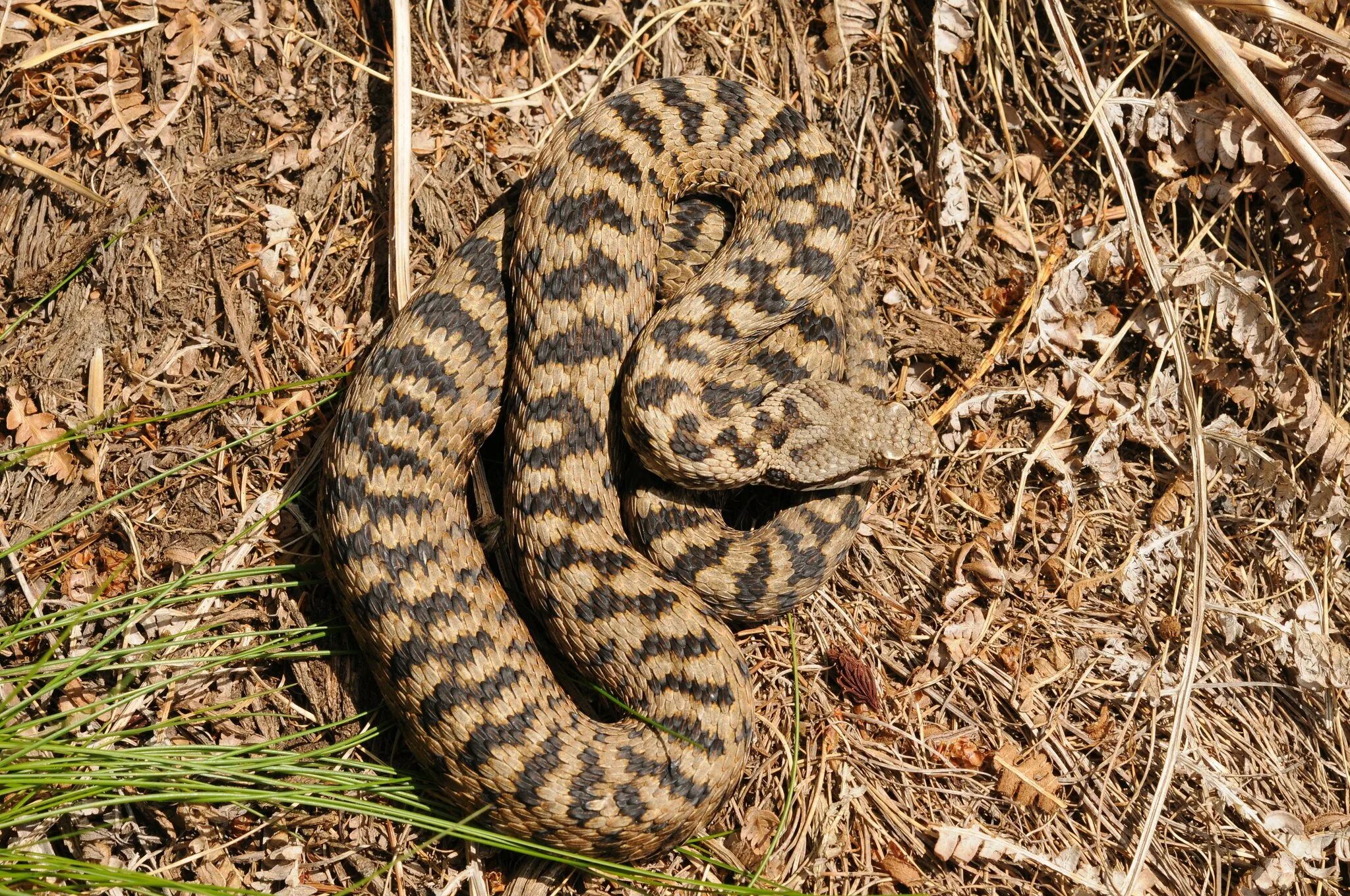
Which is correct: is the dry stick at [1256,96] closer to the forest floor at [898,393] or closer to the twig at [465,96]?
the forest floor at [898,393]

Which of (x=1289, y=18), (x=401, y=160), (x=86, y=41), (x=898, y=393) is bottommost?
(x=898, y=393)

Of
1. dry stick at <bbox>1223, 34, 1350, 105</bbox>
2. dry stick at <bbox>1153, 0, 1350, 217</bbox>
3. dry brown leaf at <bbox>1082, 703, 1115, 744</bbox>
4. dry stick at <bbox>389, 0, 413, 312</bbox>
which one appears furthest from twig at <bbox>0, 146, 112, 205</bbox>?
dry stick at <bbox>1223, 34, 1350, 105</bbox>

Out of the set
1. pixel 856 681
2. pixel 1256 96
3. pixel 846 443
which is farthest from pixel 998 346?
pixel 856 681

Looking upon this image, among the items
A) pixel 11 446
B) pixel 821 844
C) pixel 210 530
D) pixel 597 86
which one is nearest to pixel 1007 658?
pixel 821 844

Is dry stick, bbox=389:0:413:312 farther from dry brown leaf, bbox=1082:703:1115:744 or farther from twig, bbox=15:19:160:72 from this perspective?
dry brown leaf, bbox=1082:703:1115:744

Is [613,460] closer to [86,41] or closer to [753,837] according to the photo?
[753,837]

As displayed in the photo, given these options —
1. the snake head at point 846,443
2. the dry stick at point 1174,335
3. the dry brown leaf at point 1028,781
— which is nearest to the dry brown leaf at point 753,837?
the dry brown leaf at point 1028,781

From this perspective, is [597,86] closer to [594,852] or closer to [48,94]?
[48,94]
